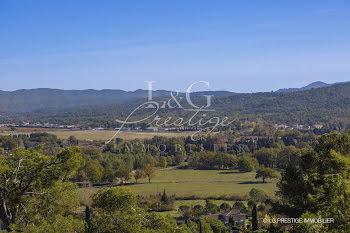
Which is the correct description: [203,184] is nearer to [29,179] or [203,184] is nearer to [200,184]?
[200,184]

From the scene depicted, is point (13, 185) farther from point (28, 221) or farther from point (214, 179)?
point (214, 179)

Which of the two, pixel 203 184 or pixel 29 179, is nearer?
pixel 29 179

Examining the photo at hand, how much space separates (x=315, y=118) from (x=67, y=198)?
147451 millimetres

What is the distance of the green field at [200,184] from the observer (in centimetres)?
4638

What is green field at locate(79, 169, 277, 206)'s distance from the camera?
152 feet

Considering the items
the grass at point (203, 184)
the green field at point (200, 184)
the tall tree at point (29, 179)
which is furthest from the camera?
the grass at point (203, 184)

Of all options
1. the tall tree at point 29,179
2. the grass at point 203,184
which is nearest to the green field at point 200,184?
the grass at point 203,184

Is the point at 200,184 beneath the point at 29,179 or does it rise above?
beneath

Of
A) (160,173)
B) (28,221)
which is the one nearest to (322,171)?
(28,221)

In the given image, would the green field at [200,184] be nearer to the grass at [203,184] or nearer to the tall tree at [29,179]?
the grass at [203,184]

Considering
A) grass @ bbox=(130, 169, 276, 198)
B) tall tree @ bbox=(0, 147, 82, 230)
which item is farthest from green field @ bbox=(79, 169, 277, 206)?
tall tree @ bbox=(0, 147, 82, 230)

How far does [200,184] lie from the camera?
5341 centimetres

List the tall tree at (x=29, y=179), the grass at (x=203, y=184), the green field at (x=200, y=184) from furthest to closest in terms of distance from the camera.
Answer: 1. the grass at (x=203, y=184)
2. the green field at (x=200, y=184)
3. the tall tree at (x=29, y=179)

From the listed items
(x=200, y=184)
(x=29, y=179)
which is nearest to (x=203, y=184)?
(x=200, y=184)
